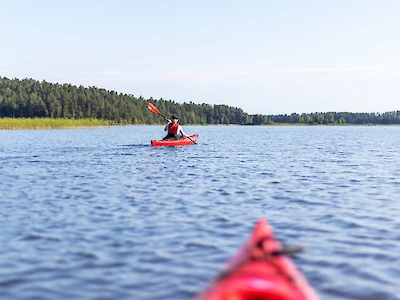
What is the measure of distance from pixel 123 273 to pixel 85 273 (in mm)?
503

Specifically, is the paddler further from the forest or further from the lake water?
the forest

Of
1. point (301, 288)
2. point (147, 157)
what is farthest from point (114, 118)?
point (301, 288)

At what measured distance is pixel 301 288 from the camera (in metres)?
4.49

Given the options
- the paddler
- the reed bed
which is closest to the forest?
the reed bed

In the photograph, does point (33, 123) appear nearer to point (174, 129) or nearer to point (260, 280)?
point (174, 129)

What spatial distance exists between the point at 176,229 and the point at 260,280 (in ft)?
17.2

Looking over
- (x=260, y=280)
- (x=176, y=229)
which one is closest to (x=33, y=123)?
(x=176, y=229)

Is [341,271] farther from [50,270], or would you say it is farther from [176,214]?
[176,214]

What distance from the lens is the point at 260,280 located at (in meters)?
4.42

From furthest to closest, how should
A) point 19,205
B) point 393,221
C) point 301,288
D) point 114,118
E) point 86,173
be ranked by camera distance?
point 114,118, point 86,173, point 19,205, point 393,221, point 301,288

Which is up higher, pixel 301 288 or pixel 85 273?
pixel 301 288

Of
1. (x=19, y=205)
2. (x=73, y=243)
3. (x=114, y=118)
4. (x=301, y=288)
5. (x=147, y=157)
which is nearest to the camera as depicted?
(x=301, y=288)

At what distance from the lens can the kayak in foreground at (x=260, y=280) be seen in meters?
4.40

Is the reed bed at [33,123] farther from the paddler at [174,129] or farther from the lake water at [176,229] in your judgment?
the lake water at [176,229]
